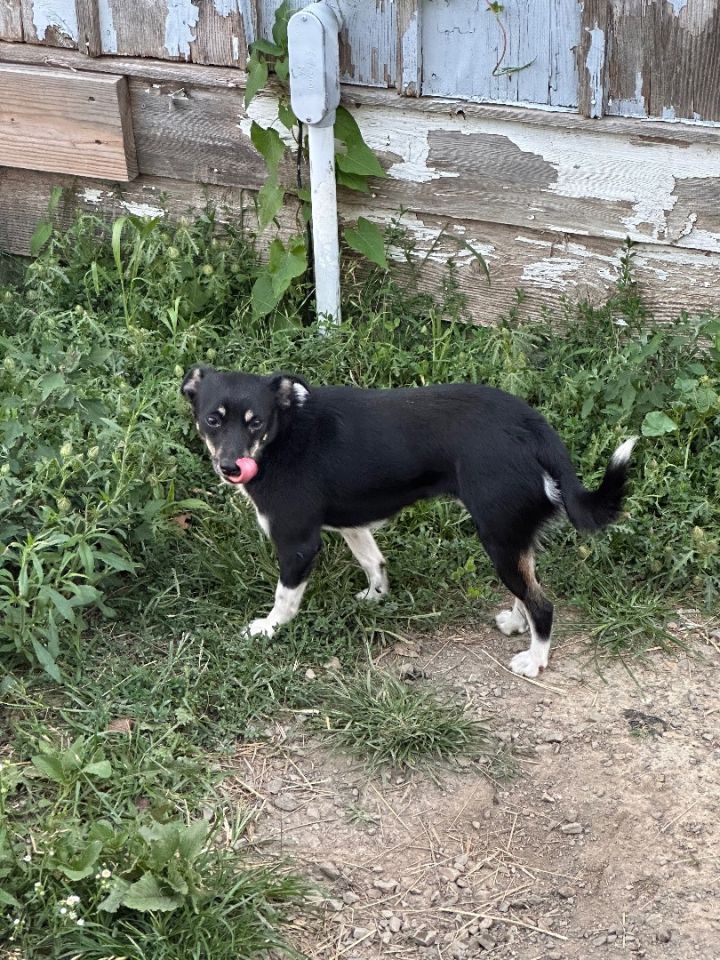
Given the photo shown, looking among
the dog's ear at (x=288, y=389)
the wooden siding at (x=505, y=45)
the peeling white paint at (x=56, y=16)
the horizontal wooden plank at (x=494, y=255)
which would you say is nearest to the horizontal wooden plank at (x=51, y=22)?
the peeling white paint at (x=56, y=16)

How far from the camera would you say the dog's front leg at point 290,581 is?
14.2 feet

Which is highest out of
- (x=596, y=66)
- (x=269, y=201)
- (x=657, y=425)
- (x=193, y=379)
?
(x=596, y=66)

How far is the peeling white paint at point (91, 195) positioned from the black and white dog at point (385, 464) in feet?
7.80

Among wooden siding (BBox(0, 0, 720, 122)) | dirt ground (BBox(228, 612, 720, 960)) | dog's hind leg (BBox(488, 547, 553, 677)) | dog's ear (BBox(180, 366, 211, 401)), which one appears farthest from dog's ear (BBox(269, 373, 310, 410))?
wooden siding (BBox(0, 0, 720, 122))

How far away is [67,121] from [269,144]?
1229 millimetres

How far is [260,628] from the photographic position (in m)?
4.44

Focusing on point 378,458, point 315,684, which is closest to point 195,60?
point 378,458

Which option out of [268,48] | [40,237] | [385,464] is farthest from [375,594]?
[40,237]

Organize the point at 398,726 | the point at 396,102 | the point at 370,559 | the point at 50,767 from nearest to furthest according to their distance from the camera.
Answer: the point at 50,767 → the point at 398,726 → the point at 370,559 → the point at 396,102

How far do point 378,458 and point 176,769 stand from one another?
1237mm

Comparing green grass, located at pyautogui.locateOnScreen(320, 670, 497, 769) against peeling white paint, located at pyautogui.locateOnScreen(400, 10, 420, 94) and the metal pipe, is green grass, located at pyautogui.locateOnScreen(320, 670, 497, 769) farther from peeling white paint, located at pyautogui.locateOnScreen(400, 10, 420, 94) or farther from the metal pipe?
peeling white paint, located at pyautogui.locateOnScreen(400, 10, 420, 94)

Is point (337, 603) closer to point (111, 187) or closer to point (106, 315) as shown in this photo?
point (106, 315)

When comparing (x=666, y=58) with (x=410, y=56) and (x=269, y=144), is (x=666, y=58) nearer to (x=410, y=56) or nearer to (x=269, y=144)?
(x=410, y=56)

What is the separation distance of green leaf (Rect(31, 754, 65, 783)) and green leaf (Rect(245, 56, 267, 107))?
10.1ft
